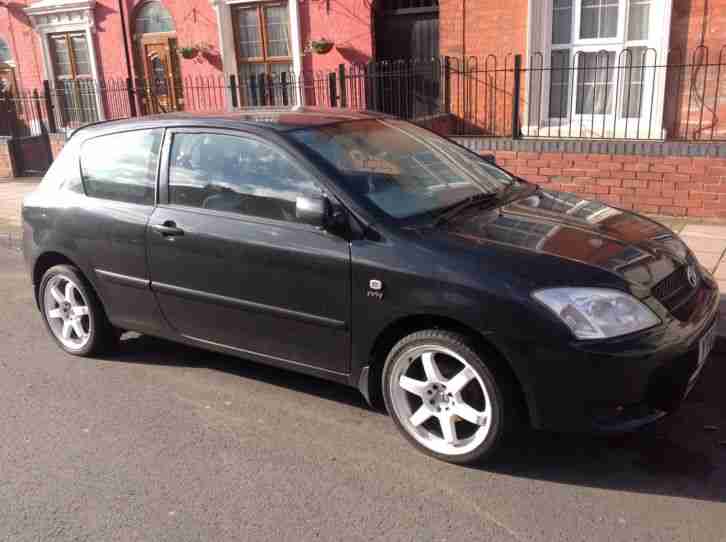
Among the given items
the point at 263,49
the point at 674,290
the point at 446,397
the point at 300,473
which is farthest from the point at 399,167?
the point at 263,49

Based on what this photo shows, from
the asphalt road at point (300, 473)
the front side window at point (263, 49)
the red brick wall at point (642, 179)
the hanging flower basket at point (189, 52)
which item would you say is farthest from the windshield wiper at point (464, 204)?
the hanging flower basket at point (189, 52)

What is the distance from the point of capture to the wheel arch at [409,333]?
3176 millimetres

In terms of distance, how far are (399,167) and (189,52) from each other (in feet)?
36.6

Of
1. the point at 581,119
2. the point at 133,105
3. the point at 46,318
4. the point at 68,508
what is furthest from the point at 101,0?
the point at 68,508

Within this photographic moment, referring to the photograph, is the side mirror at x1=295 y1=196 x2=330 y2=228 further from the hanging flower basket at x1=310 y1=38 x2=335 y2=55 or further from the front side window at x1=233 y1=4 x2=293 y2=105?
the front side window at x1=233 y1=4 x2=293 y2=105

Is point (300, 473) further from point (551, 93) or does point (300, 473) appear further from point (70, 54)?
point (70, 54)

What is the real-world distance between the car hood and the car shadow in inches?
33.1

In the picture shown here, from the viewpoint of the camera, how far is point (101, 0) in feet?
50.5

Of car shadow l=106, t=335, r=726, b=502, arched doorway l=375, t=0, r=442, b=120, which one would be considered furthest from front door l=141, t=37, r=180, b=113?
car shadow l=106, t=335, r=726, b=502

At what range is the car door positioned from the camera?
3.60 metres

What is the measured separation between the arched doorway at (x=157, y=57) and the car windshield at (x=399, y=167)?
11.9 meters

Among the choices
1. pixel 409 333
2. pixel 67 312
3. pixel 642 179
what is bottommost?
pixel 67 312

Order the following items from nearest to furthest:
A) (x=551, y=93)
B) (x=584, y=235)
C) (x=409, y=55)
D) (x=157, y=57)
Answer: (x=584, y=235) < (x=551, y=93) < (x=409, y=55) < (x=157, y=57)

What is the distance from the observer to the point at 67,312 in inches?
195
